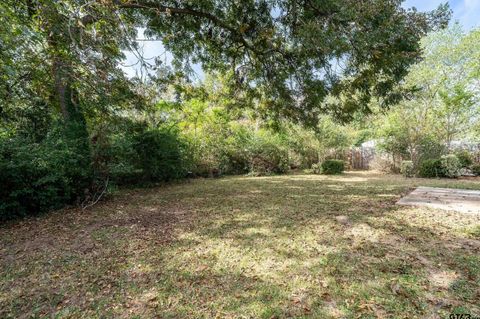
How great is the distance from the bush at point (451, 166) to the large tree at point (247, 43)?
259 inches

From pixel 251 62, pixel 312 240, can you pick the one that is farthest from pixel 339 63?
pixel 312 240

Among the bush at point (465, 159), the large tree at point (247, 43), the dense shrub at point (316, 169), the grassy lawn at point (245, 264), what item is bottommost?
the grassy lawn at point (245, 264)

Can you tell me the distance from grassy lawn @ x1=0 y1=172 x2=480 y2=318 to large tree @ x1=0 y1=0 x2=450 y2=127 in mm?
2338

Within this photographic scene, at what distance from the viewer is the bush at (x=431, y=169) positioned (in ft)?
31.9

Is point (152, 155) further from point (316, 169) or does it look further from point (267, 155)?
point (316, 169)

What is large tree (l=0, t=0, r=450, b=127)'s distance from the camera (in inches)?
146

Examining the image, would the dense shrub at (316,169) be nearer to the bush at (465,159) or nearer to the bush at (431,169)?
the bush at (431,169)

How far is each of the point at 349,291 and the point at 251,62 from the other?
543 cm

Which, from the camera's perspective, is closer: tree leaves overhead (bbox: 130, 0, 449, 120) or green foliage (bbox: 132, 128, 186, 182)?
tree leaves overhead (bbox: 130, 0, 449, 120)

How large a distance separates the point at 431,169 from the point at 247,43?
9.38m

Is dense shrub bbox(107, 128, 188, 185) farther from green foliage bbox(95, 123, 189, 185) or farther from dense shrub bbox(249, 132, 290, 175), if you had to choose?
dense shrub bbox(249, 132, 290, 175)

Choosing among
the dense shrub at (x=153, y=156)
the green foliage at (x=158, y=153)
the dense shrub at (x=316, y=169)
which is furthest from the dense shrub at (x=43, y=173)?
the dense shrub at (x=316, y=169)

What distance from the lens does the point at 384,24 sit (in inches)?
147

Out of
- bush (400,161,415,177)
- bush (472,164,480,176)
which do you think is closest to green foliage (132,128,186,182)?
bush (400,161,415,177)
